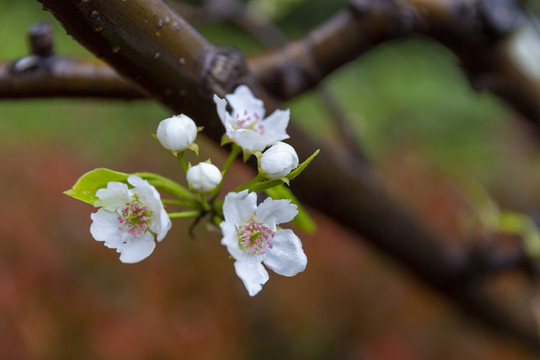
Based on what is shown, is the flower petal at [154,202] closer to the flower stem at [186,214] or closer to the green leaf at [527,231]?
the flower stem at [186,214]

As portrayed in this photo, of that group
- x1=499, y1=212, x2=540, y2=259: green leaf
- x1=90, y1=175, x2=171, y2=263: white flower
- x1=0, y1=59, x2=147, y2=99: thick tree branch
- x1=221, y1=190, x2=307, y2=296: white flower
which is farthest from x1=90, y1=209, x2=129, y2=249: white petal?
x1=499, y1=212, x2=540, y2=259: green leaf

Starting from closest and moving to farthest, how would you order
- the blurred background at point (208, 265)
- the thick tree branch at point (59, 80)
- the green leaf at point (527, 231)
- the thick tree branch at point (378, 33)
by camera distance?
the thick tree branch at point (59, 80) < the thick tree branch at point (378, 33) < the green leaf at point (527, 231) < the blurred background at point (208, 265)

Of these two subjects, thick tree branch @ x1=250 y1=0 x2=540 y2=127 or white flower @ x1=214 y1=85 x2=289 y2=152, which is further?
thick tree branch @ x1=250 y1=0 x2=540 y2=127

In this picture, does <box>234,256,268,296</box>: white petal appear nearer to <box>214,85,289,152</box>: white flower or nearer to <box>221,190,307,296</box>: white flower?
<box>221,190,307,296</box>: white flower

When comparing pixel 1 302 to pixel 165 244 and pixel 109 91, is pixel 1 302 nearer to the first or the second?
pixel 165 244

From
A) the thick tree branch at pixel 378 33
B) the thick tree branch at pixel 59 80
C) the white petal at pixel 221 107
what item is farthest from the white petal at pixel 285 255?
the thick tree branch at pixel 378 33

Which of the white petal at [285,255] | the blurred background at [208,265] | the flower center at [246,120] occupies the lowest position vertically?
the blurred background at [208,265]

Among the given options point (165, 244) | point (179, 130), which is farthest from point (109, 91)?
point (165, 244)
